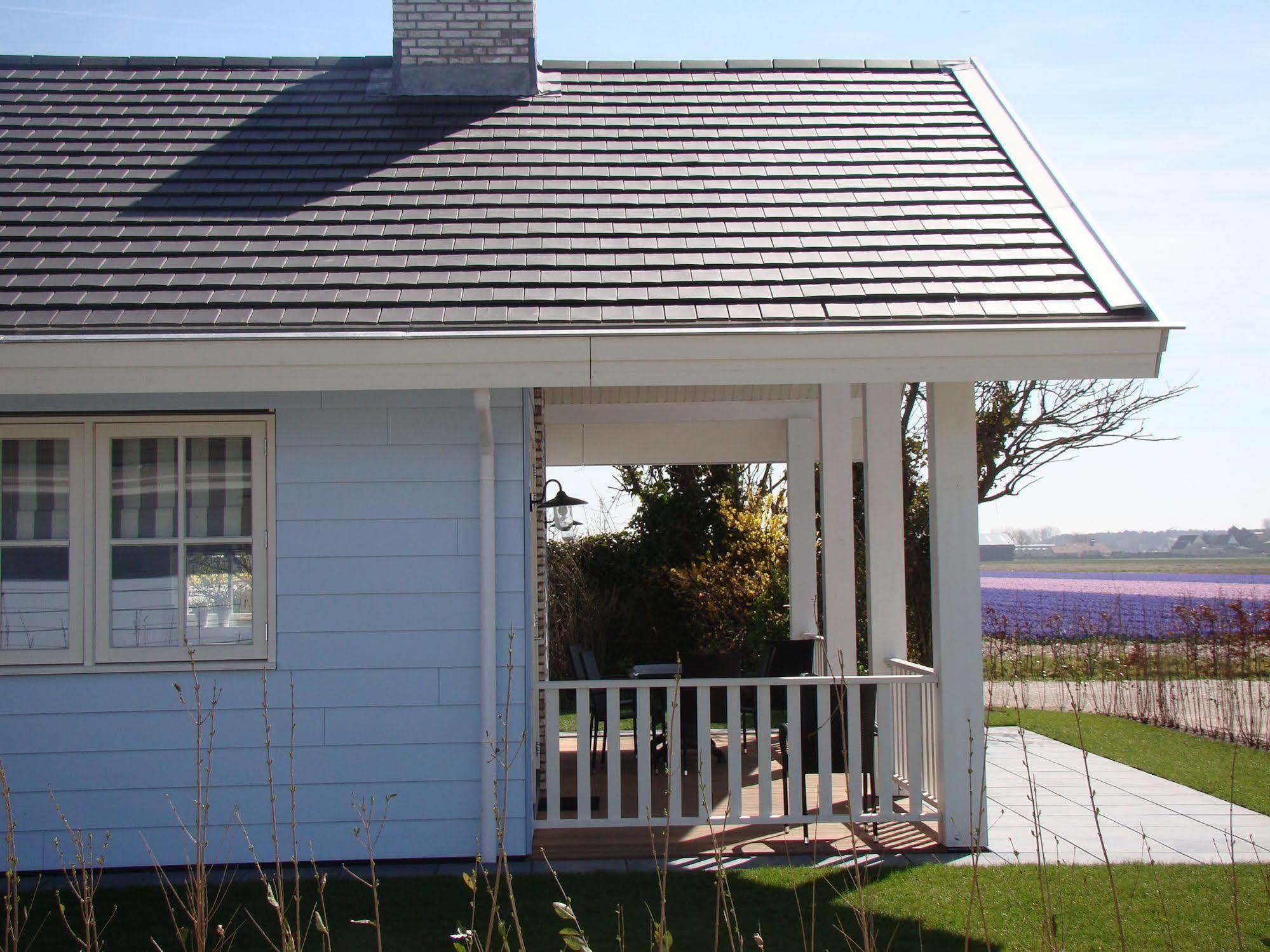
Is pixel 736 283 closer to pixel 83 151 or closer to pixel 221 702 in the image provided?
pixel 221 702

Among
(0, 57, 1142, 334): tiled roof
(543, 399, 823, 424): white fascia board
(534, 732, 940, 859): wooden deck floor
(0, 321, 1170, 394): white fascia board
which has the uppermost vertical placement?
(0, 57, 1142, 334): tiled roof

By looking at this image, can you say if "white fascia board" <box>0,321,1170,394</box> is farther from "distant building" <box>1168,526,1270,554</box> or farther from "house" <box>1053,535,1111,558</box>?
→ "house" <box>1053,535,1111,558</box>

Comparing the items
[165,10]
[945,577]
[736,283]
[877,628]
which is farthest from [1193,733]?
[165,10]

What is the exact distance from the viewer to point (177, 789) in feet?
19.6

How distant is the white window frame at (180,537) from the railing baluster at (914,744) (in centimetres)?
352

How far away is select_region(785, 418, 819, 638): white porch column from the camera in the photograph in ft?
35.0

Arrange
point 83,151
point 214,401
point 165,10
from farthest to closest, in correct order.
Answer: point 165,10 < point 83,151 < point 214,401

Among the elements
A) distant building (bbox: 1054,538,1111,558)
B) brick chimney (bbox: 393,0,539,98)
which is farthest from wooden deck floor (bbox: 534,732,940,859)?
distant building (bbox: 1054,538,1111,558)

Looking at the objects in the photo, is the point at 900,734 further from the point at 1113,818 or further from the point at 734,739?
the point at 734,739

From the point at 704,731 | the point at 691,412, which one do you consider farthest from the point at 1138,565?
the point at 704,731

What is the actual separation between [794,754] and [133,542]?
373 centimetres

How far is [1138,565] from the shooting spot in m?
43.1

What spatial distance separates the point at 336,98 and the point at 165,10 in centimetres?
443

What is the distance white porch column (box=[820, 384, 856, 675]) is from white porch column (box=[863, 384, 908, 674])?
0.70 meters
